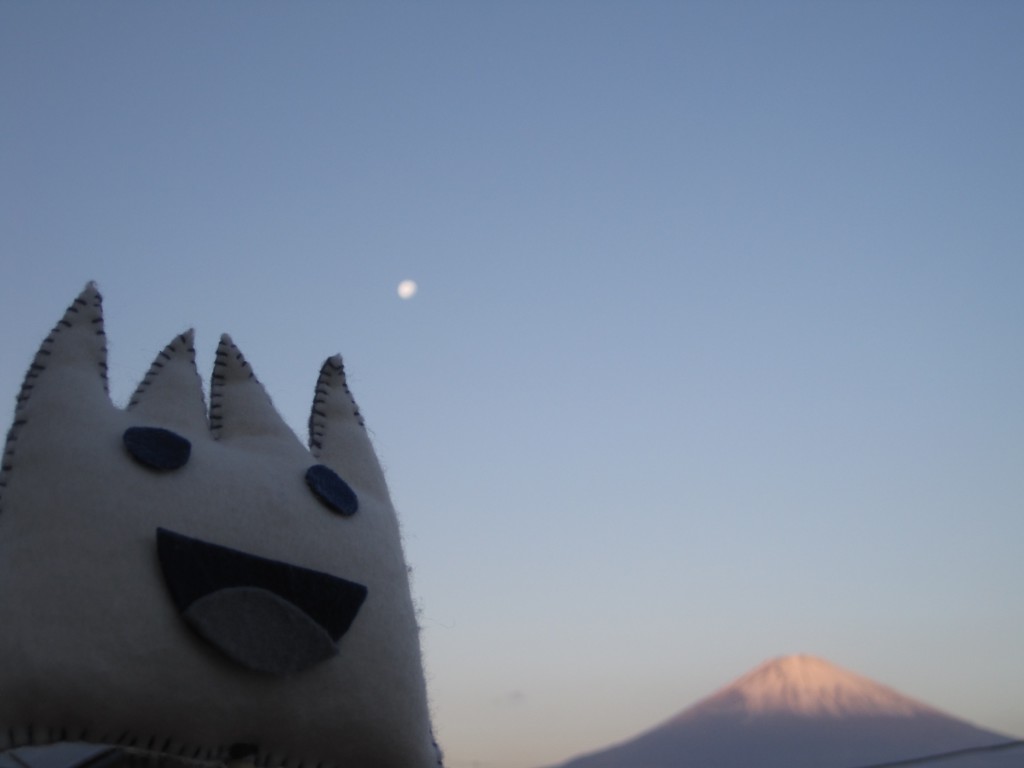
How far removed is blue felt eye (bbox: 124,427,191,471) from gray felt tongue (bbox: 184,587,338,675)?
26.9 inches

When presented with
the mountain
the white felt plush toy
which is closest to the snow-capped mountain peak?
the mountain

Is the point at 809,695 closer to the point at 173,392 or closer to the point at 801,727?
the point at 801,727

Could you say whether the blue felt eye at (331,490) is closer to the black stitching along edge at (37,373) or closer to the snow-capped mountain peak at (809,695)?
the black stitching along edge at (37,373)

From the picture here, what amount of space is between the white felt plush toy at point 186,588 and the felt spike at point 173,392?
0.04 feet

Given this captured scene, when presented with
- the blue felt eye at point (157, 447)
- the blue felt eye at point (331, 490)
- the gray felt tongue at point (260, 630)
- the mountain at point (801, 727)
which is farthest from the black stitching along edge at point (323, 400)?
the mountain at point (801, 727)

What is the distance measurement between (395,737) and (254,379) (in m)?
2.09

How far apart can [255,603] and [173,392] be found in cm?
140

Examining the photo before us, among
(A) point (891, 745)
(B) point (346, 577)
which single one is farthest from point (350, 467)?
(A) point (891, 745)

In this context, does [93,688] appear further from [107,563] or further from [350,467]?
[350,467]

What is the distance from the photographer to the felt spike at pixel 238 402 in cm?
540

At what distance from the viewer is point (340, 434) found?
5789mm

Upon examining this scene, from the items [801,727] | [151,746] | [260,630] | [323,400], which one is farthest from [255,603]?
[801,727]

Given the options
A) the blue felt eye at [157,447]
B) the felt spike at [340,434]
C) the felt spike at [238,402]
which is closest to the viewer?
the blue felt eye at [157,447]

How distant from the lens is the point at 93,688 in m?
3.94
